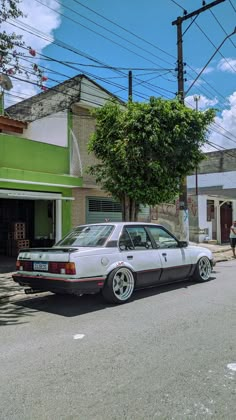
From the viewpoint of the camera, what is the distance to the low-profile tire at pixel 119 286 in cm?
690

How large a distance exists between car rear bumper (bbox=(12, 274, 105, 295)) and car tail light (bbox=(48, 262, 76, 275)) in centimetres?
12

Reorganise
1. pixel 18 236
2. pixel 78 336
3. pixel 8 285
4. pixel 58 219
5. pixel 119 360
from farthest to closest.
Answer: pixel 18 236 → pixel 58 219 → pixel 8 285 → pixel 78 336 → pixel 119 360

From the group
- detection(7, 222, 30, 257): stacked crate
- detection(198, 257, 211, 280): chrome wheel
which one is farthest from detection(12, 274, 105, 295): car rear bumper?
detection(7, 222, 30, 257): stacked crate

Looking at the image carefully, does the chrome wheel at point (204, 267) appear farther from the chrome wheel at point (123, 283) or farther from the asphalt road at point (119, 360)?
the chrome wheel at point (123, 283)

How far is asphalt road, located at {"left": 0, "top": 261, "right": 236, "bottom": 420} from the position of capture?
3236 millimetres

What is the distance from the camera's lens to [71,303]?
7.29 m

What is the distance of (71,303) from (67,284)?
1.02 m

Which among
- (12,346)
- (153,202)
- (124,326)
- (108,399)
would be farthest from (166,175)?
(108,399)

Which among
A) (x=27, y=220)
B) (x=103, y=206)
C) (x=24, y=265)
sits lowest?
(x=24, y=265)

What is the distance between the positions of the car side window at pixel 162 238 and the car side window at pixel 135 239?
0.83 ft

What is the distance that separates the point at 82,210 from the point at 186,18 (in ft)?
26.4

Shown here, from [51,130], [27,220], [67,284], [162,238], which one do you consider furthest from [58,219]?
[67,284]

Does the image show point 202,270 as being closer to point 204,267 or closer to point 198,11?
point 204,267

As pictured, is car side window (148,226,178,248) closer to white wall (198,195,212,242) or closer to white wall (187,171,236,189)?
white wall (198,195,212,242)
